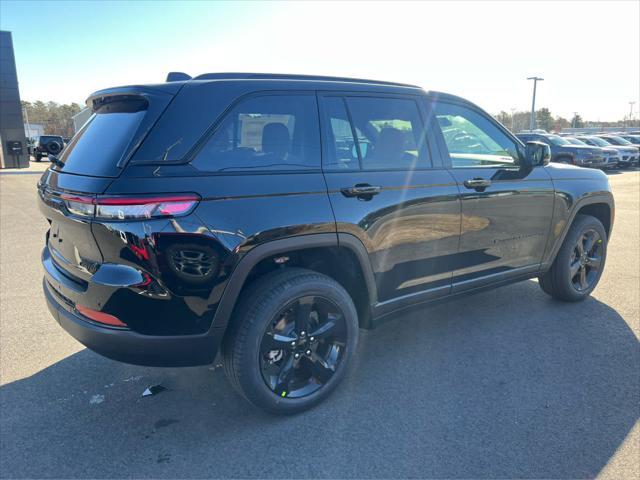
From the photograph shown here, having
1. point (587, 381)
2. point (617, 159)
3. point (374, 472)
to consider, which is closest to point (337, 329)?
point (374, 472)

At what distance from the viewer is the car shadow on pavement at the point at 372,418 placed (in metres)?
2.44

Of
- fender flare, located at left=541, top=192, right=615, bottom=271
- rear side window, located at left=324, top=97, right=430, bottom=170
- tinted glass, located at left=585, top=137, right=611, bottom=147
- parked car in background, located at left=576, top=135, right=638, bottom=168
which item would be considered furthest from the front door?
tinted glass, located at left=585, top=137, right=611, bottom=147

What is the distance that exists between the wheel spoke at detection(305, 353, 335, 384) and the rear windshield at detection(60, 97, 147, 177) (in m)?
1.51

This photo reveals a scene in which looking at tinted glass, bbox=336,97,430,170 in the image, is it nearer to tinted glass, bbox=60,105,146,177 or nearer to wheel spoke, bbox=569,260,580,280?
tinted glass, bbox=60,105,146,177

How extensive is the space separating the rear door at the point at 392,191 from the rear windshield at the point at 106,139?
1079mm

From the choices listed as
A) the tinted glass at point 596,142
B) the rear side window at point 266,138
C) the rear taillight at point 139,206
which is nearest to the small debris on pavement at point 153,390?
the rear taillight at point 139,206

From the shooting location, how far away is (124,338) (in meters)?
2.38

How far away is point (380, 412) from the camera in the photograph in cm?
288

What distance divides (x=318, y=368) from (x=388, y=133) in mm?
1596

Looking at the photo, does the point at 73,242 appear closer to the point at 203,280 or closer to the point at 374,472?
the point at 203,280

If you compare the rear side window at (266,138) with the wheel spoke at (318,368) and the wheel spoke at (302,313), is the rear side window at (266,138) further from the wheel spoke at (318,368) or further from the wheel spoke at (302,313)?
the wheel spoke at (318,368)

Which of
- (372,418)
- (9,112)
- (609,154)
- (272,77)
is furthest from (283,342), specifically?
(9,112)

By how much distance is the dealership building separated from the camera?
2848cm

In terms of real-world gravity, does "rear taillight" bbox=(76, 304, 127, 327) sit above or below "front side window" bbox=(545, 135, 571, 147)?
below
